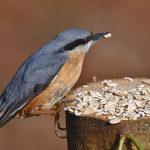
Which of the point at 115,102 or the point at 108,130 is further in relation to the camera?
the point at 115,102

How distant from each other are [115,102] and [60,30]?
558cm

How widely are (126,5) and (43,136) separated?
286cm

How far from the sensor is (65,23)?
33.0 feet

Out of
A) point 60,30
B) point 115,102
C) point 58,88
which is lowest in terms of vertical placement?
point 115,102

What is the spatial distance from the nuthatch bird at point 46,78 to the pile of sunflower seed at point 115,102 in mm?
396

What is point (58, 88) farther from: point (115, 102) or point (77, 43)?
point (115, 102)

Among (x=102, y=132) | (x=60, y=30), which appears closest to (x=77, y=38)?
(x=102, y=132)

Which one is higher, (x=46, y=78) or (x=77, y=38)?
(x=77, y=38)

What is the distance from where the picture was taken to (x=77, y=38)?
5.07 m

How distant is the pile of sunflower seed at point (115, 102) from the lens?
3.95 metres

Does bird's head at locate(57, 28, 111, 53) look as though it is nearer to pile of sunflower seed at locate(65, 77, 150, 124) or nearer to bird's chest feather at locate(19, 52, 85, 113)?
bird's chest feather at locate(19, 52, 85, 113)

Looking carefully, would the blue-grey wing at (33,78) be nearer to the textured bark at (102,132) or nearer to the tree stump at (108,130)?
the tree stump at (108,130)

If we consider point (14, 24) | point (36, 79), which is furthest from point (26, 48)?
point (36, 79)

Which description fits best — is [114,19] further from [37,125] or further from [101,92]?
[101,92]
